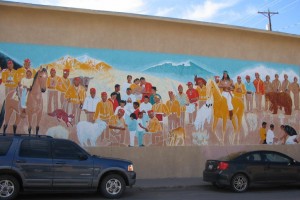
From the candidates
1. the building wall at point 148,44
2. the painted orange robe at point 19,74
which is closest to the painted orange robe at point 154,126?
the building wall at point 148,44

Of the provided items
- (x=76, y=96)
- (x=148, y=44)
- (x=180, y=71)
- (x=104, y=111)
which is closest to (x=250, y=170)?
(x=180, y=71)

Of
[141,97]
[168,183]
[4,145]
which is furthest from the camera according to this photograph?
[141,97]

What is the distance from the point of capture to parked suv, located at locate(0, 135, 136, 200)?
34.2 feet

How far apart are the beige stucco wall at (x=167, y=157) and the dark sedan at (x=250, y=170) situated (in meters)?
2.71

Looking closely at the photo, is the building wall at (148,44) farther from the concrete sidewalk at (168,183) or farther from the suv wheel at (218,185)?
the suv wheel at (218,185)

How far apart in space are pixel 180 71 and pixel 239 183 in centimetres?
589

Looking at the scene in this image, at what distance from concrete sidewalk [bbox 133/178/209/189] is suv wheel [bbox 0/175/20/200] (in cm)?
456

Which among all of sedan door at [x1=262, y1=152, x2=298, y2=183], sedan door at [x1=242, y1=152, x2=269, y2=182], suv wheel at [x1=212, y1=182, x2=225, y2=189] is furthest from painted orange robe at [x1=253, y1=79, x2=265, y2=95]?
suv wheel at [x1=212, y1=182, x2=225, y2=189]

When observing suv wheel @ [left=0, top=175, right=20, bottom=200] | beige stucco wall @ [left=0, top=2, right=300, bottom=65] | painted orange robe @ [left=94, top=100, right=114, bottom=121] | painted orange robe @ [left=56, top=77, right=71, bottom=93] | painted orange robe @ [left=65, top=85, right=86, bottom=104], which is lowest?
suv wheel @ [left=0, top=175, right=20, bottom=200]

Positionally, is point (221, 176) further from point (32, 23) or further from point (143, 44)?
point (32, 23)

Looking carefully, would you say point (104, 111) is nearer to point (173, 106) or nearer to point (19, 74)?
point (173, 106)

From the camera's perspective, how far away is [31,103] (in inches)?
591

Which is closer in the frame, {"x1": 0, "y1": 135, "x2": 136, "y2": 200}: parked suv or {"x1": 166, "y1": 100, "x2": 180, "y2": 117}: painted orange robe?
{"x1": 0, "y1": 135, "x2": 136, "y2": 200}: parked suv

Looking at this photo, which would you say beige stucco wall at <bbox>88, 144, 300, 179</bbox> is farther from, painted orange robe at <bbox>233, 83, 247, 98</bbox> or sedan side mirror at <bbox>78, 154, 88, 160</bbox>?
sedan side mirror at <bbox>78, 154, 88, 160</bbox>
